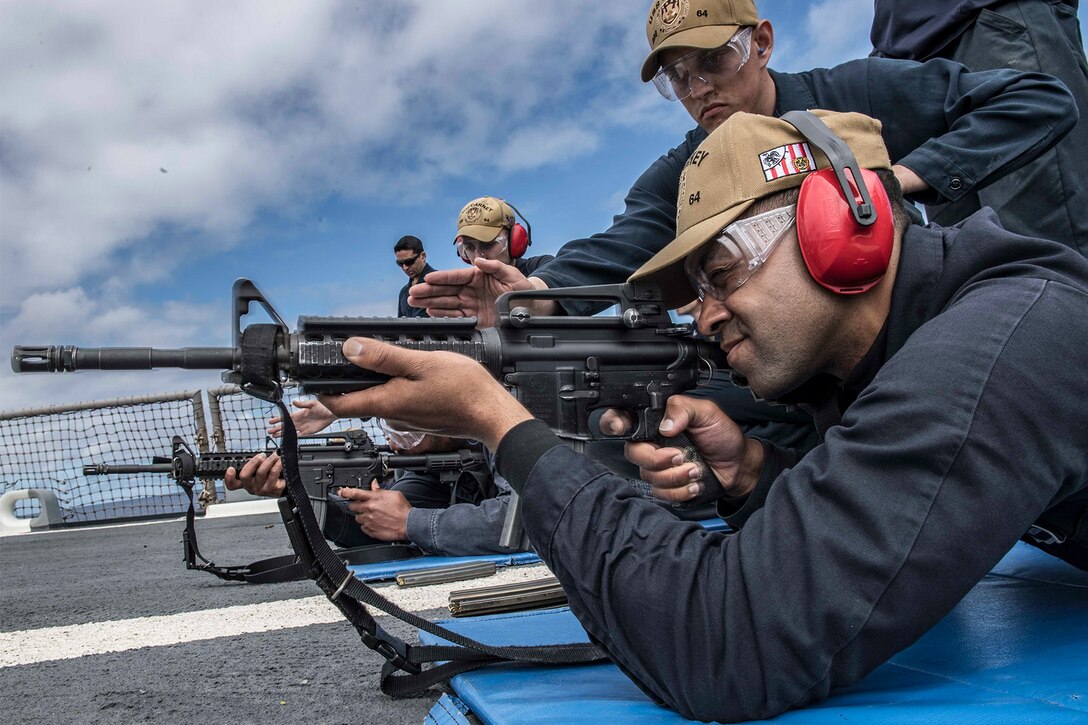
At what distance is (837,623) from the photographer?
1293 millimetres

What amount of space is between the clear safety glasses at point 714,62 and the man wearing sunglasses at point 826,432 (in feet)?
4.77

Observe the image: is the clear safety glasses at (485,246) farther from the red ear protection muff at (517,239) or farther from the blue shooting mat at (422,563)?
the blue shooting mat at (422,563)

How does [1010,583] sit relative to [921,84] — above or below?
below

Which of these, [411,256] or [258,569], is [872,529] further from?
[411,256]

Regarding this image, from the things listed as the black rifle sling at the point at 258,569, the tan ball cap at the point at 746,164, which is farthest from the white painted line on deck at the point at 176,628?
the tan ball cap at the point at 746,164

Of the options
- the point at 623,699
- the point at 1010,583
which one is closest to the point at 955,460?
the point at 623,699

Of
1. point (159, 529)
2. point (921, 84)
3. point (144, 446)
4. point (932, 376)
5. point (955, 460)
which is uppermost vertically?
point (921, 84)

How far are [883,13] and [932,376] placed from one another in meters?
3.41

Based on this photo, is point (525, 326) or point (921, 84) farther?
point (921, 84)

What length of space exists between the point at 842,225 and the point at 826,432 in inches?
16.0

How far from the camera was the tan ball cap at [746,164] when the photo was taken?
171cm

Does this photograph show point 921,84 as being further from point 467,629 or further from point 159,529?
point 159,529

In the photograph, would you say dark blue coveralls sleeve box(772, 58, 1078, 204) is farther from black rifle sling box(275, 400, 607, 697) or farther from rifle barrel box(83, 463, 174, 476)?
rifle barrel box(83, 463, 174, 476)

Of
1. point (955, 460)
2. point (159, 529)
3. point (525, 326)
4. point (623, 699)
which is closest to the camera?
point (955, 460)
